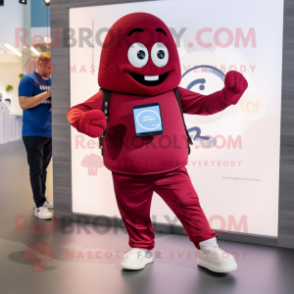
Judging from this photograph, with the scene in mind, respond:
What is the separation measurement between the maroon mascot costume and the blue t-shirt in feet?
4.02

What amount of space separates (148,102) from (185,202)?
1.84 ft

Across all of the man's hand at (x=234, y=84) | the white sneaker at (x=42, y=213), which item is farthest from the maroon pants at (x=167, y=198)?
the white sneaker at (x=42, y=213)

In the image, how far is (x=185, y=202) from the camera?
193 cm

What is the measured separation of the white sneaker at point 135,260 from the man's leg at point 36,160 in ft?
4.34

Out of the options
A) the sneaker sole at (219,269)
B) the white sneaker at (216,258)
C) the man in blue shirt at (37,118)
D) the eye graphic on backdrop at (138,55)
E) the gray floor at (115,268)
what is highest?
the eye graphic on backdrop at (138,55)

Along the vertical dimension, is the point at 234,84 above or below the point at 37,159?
above

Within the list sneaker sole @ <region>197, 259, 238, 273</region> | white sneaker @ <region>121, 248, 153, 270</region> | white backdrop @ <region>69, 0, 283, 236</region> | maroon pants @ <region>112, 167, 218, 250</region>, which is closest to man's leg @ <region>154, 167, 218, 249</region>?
maroon pants @ <region>112, 167, 218, 250</region>

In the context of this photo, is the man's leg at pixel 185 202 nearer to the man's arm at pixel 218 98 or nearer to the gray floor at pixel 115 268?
the gray floor at pixel 115 268

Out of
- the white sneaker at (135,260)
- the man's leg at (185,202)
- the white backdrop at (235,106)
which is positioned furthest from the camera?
the white backdrop at (235,106)

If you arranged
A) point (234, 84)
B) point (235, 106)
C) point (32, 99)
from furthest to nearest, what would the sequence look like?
point (32, 99) < point (235, 106) < point (234, 84)

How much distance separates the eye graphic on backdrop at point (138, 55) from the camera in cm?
185

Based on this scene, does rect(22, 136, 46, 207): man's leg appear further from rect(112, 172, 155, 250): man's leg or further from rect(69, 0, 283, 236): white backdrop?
rect(112, 172, 155, 250): man's leg

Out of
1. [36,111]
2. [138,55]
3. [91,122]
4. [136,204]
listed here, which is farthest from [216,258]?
[36,111]

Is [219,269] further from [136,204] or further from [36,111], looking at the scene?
[36,111]
